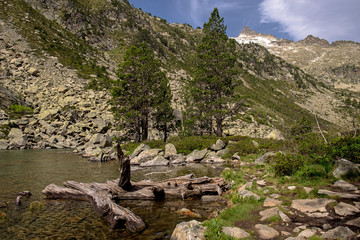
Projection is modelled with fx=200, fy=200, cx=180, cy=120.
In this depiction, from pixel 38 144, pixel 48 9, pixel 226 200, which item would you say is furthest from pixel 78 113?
pixel 48 9

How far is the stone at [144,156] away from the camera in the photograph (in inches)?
820

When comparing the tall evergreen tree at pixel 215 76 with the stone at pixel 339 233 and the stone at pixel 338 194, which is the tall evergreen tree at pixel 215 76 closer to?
the stone at pixel 338 194

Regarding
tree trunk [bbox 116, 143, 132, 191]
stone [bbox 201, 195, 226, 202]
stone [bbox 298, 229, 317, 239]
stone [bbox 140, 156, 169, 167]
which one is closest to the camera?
stone [bbox 298, 229, 317, 239]

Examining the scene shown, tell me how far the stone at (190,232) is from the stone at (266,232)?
1422 millimetres

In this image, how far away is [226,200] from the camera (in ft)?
30.0

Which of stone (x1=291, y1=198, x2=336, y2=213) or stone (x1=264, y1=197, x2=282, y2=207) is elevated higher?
stone (x1=291, y1=198, x2=336, y2=213)

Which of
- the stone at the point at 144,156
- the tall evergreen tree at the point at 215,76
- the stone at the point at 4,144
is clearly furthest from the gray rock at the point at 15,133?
the tall evergreen tree at the point at 215,76

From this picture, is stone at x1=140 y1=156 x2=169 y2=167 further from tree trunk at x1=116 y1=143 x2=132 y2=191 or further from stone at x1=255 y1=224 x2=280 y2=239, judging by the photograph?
stone at x1=255 y1=224 x2=280 y2=239

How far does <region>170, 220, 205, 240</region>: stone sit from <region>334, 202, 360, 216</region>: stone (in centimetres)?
357

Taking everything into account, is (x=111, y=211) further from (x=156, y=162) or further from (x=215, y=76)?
(x=215, y=76)

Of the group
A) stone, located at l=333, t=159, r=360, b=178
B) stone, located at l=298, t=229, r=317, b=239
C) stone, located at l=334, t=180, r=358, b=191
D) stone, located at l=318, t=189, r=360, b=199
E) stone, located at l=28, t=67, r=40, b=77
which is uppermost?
stone, located at l=28, t=67, r=40, b=77

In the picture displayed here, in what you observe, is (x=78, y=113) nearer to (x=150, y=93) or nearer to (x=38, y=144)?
(x=38, y=144)

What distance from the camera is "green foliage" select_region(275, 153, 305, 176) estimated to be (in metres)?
9.06

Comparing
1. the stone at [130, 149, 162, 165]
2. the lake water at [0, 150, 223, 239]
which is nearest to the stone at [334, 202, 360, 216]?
the lake water at [0, 150, 223, 239]
